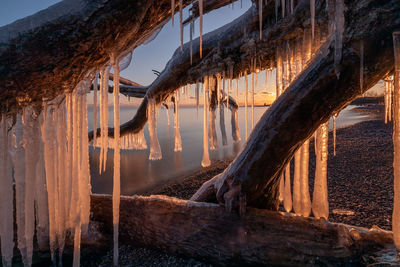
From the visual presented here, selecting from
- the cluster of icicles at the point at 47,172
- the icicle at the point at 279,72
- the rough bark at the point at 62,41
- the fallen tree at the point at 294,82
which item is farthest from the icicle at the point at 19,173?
the icicle at the point at 279,72

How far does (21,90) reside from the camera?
3.43 ft

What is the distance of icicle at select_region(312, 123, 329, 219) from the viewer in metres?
1.68

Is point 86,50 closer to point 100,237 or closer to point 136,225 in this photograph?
point 136,225

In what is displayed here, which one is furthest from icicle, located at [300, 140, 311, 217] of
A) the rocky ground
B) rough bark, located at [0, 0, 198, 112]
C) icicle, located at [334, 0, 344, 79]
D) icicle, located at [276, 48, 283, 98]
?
rough bark, located at [0, 0, 198, 112]

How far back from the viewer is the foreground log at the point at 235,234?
1326 millimetres

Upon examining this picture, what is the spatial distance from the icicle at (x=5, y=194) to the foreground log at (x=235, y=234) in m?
0.62

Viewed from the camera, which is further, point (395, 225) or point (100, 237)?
point (100, 237)

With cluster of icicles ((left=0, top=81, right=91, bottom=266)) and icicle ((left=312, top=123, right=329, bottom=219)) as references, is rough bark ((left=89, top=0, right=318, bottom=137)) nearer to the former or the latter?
icicle ((left=312, top=123, right=329, bottom=219))

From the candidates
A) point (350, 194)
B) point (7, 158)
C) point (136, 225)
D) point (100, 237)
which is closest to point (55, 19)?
point (7, 158)

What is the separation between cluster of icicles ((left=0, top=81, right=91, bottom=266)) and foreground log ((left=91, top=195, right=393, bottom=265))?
1.23ft

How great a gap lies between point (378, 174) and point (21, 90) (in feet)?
19.6

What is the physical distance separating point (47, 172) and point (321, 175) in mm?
2256

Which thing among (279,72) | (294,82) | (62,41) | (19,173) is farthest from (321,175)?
(19,173)

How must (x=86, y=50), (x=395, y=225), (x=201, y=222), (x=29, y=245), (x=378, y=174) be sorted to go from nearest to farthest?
(x=86, y=50), (x=395, y=225), (x=29, y=245), (x=201, y=222), (x=378, y=174)
